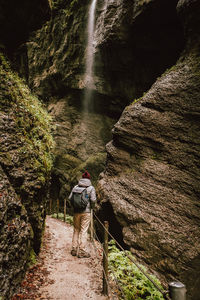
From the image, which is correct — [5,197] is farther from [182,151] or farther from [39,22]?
[39,22]

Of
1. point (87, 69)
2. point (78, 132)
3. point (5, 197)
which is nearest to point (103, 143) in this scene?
point (78, 132)

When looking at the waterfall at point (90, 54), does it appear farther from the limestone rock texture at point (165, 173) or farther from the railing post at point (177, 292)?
the railing post at point (177, 292)

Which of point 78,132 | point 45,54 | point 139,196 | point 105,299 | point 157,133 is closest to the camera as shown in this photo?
point 105,299

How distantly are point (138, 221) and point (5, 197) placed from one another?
4.62 m

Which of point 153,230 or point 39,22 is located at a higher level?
point 39,22

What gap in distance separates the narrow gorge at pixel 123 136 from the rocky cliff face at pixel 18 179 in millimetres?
28

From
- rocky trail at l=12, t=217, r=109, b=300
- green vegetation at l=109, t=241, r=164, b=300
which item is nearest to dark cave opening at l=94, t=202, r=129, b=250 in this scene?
rocky trail at l=12, t=217, r=109, b=300

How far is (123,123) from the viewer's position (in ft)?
28.0

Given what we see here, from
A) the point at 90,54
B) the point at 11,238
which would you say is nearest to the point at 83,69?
the point at 90,54

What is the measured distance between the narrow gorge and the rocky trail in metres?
0.38

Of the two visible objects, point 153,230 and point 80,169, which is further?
point 80,169

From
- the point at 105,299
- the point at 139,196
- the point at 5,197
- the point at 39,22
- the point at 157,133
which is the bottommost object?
the point at 105,299

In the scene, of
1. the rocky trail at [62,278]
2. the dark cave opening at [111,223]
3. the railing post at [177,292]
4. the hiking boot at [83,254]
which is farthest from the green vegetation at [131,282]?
the railing post at [177,292]

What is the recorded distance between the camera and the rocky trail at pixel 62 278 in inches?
148
